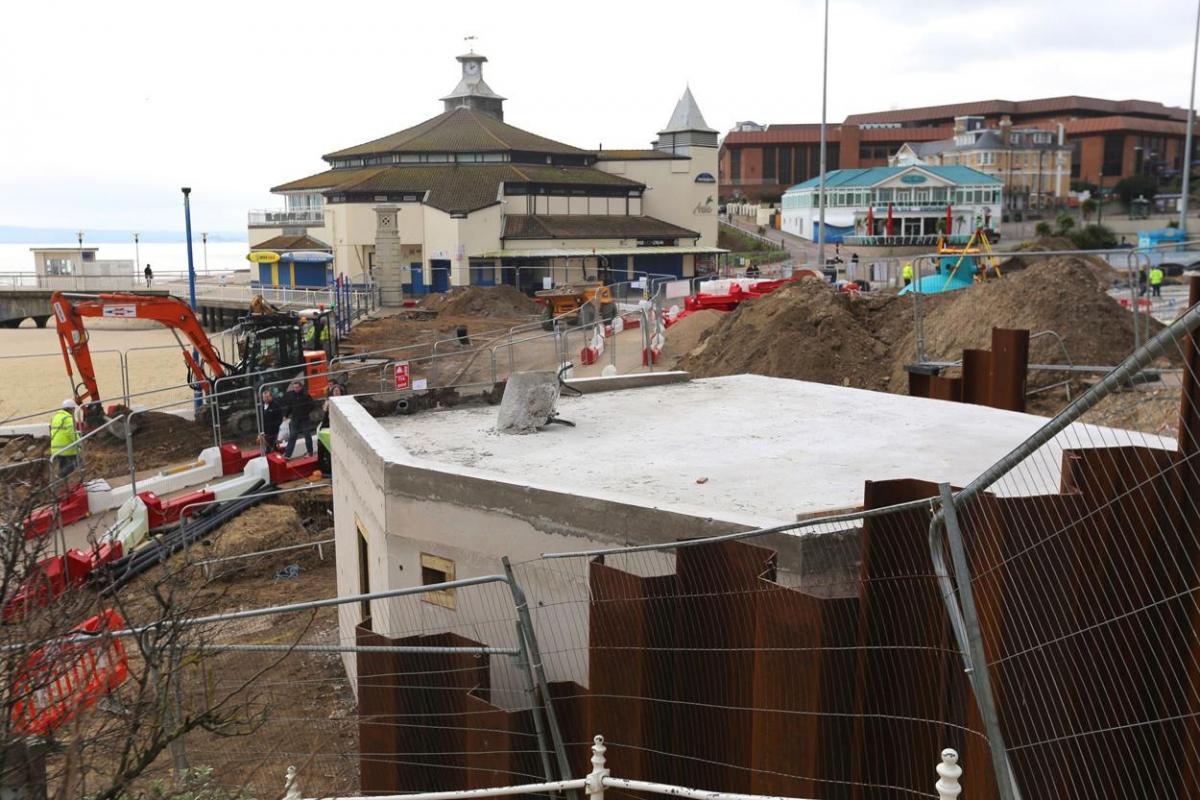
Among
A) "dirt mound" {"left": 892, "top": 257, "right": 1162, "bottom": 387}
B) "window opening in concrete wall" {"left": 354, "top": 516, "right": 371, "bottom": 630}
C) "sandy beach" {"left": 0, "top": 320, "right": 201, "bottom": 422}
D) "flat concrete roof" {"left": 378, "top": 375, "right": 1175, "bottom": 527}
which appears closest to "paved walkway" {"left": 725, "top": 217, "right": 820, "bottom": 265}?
"sandy beach" {"left": 0, "top": 320, "right": 201, "bottom": 422}

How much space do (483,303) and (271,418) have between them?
81.8ft

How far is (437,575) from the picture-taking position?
9.92 m

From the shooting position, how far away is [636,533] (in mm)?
8281

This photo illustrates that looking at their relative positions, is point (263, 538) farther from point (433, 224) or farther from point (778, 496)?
point (433, 224)

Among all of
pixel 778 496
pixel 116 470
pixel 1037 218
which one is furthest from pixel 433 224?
pixel 1037 218

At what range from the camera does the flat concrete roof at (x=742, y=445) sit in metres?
9.36

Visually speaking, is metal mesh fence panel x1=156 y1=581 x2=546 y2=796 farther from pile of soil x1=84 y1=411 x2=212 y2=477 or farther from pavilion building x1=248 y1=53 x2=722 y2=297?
pavilion building x1=248 y1=53 x2=722 y2=297

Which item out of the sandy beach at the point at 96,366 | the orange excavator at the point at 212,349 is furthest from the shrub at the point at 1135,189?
the orange excavator at the point at 212,349

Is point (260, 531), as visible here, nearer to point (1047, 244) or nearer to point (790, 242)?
point (1047, 244)

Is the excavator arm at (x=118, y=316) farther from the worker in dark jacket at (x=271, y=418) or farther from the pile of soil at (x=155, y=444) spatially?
the worker in dark jacket at (x=271, y=418)

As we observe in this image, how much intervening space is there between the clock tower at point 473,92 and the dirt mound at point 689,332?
6468 cm

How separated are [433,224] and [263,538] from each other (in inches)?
1854

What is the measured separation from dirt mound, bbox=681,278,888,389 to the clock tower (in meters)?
70.6

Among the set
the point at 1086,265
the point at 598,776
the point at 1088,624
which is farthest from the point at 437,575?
the point at 1086,265
